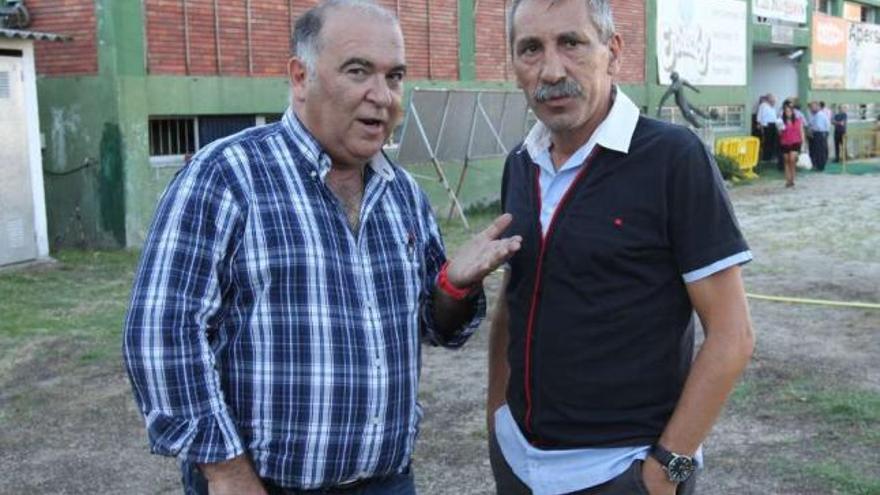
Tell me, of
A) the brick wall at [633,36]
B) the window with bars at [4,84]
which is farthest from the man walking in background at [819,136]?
the window with bars at [4,84]

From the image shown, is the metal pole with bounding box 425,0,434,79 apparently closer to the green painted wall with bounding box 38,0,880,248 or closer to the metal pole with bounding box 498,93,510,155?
the metal pole with bounding box 498,93,510,155

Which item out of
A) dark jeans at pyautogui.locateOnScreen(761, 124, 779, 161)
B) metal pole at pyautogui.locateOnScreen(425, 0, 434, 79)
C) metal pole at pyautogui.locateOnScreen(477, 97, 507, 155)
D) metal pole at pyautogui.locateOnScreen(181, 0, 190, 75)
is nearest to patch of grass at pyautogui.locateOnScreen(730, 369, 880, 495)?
metal pole at pyautogui.locateOnScreen(181, 0, 190, 75)

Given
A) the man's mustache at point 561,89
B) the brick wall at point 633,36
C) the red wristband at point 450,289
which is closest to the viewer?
the man's mustache at point 561,89

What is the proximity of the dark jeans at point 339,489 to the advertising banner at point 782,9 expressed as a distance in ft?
92.0

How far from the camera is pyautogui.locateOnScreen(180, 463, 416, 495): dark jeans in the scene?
2180 millimetres

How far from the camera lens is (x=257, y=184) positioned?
84.3 inches

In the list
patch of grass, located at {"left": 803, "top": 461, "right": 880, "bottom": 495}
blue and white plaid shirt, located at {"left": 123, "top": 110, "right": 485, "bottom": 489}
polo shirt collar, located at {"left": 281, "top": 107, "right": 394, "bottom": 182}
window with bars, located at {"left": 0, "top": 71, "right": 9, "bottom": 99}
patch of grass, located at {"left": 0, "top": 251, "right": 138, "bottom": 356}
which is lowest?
patch of grass, located at {"left": 803, "top": 461, "right": 880, "bottom": 495}

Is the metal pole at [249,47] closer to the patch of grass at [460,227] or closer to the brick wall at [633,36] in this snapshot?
the patch of grass at [460,227]

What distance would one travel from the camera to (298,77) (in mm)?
2293

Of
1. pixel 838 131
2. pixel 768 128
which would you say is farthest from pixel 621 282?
pixel 838 131

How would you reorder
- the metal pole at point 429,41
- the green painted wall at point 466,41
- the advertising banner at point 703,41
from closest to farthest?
the metal pole at point 429,41 → the green painted wall at point 466,41 → the advertising banner at point 703,41

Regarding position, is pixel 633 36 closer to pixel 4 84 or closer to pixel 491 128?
pixel 491 128

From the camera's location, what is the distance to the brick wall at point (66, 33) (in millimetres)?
12352

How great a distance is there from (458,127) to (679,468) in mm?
13339
